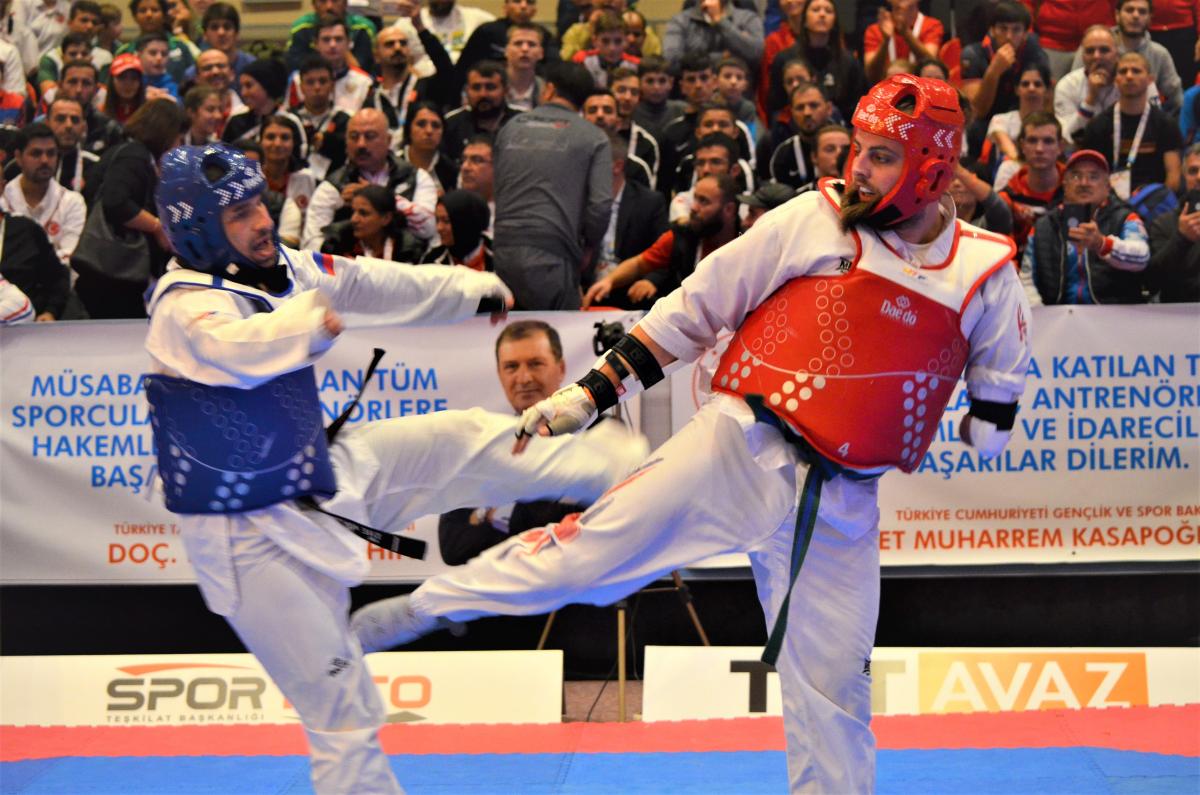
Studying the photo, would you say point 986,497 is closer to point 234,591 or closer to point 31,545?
point 234,591

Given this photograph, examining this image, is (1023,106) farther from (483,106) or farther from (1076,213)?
(483,106)

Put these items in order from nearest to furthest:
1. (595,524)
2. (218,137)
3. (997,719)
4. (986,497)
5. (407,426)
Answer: (595,524)
(407,426)
(997,719)
(986,497)
(218,137)

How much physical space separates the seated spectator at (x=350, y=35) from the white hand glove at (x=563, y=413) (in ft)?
24.0

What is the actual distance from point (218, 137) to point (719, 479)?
6820 millimetres

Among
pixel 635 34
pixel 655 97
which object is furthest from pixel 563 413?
pixel 635 34

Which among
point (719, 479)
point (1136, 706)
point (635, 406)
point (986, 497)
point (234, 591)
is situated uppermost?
point (719, 479)

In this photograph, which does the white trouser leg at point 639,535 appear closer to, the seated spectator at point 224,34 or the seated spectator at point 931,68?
the seated spectator at point 931,68

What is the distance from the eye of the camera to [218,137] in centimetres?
1006

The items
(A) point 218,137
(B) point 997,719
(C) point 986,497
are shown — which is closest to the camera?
(B) point 997,719

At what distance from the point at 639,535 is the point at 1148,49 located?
282 inches

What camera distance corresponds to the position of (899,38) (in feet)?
33.6

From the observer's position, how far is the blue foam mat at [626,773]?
5.72 m

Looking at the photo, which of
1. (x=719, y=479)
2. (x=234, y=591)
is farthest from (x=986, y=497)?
(x=234, y=591)

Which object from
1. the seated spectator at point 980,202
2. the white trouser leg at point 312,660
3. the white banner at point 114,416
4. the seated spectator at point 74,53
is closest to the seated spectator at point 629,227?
the white banner at point 114,416
